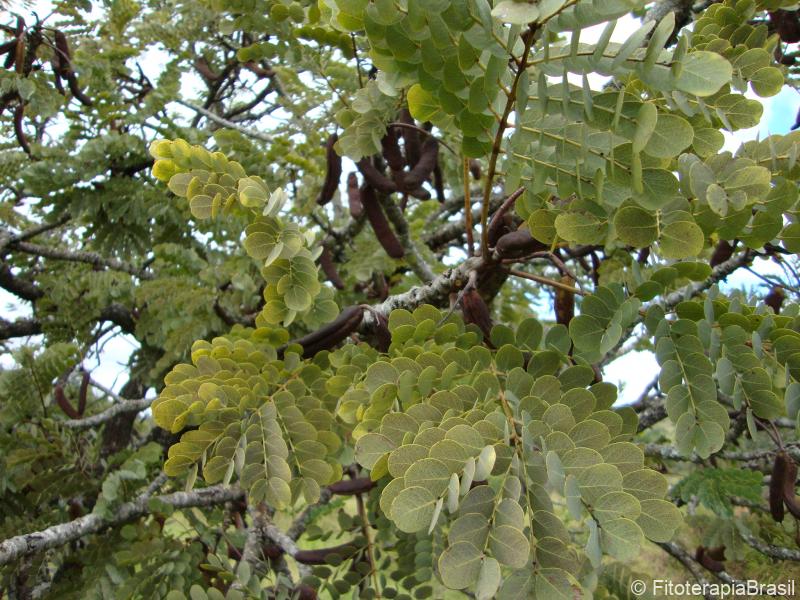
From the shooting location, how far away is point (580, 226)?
1.13 m

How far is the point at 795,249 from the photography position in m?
1.20

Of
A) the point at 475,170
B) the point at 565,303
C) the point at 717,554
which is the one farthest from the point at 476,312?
the point at 475,170

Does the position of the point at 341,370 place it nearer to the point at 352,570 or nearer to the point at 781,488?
the point at 352,570

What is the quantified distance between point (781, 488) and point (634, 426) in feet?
2.57

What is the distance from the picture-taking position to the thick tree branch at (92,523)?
1.62m

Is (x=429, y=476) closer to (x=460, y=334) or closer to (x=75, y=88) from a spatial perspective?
(x=460, y=334)

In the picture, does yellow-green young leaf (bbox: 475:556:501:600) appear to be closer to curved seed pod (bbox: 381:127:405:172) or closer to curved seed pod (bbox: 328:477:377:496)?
curved seed pod (bbox: 328:477:377:496)

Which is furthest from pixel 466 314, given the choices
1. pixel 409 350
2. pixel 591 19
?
pixel 591 19

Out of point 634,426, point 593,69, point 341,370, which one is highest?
point 593,69

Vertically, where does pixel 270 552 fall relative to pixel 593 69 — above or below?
below

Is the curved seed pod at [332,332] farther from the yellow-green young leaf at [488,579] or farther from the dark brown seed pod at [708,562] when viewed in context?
the dark brown seed pod at [708,562]

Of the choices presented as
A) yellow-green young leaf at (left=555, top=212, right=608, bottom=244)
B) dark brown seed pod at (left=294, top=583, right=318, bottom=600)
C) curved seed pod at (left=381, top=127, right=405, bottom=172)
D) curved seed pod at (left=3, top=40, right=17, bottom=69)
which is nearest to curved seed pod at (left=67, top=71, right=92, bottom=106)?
curved seed pod at (left=3, top=40, right=17, bottom=69)

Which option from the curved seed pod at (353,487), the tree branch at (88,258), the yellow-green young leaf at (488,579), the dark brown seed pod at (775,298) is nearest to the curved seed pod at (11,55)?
the tree branch at (88,258)

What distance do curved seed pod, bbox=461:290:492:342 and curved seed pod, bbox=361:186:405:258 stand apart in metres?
0.60
